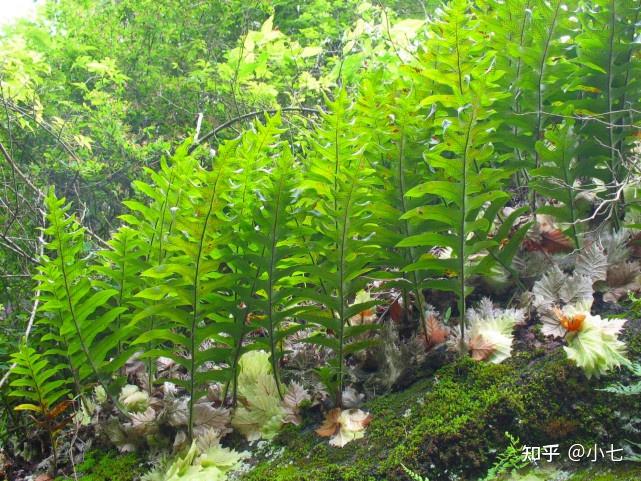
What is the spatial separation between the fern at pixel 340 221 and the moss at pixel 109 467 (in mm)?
738

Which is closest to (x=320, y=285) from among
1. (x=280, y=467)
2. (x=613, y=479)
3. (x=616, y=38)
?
(x=280, y=467)

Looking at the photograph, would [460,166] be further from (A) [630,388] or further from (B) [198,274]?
(B) [198,274]

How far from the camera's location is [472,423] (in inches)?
58.2

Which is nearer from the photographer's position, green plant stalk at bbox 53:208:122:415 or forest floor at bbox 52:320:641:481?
forest floor at bbox 52:320:641:481

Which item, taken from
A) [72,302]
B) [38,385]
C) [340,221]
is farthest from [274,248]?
Result: [38,385]

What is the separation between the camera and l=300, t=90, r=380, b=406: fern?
1.68 meters

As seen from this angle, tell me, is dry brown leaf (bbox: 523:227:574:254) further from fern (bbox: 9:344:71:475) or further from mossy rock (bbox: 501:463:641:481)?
fern (bbox: 9:344:71:475)

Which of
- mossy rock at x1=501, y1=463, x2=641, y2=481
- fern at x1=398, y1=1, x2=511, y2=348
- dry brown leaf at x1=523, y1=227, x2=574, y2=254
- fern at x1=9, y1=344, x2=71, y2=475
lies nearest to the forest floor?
mossy rock at x1=501, y1=463, x2=641, y2=481

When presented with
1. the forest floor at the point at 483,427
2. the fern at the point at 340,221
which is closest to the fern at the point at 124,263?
the fern at the point at 340,221

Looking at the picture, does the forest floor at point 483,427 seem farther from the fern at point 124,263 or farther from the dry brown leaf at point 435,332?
the fern at point 124,263

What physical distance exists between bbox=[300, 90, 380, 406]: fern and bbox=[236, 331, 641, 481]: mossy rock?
0.83 ft

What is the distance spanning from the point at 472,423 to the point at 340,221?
69 cm

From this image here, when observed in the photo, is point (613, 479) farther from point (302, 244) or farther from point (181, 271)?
point (181, 271)

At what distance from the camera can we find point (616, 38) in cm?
182
